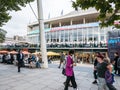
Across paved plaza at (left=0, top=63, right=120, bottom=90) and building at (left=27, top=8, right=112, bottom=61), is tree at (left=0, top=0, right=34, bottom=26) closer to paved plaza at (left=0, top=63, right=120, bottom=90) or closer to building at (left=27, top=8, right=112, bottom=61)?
paved plaza at (left=0, top=63, right=120, bottom=90)

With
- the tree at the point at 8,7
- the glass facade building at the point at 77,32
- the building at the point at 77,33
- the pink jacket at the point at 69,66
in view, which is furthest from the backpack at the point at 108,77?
the glass facade building at the point at 77,32

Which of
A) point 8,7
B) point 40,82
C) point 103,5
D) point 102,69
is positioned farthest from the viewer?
point 8,7

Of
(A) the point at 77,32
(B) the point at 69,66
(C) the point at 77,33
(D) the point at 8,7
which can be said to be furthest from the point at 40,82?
(A) the point at 77,32

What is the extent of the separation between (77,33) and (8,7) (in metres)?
36.7

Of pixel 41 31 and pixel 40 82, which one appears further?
pixel 41 31

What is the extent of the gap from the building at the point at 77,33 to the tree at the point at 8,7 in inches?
947

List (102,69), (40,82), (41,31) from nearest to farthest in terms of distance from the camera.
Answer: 1. (102,69)
2. (40,82)
3. (41,31)

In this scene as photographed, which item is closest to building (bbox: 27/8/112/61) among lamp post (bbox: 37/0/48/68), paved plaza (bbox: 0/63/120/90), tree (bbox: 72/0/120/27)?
lamp post (bbox: 37/0/48/68)

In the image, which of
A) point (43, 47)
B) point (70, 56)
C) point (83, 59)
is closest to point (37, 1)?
point (43, 47)

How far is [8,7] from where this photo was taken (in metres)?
15.9

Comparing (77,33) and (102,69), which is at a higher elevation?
(77,33)

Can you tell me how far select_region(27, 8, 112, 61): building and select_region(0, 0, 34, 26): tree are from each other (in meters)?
24.1

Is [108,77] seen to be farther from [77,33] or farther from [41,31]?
[77,33]

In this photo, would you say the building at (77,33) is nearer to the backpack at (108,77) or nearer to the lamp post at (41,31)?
the lamp post at (41,31)
